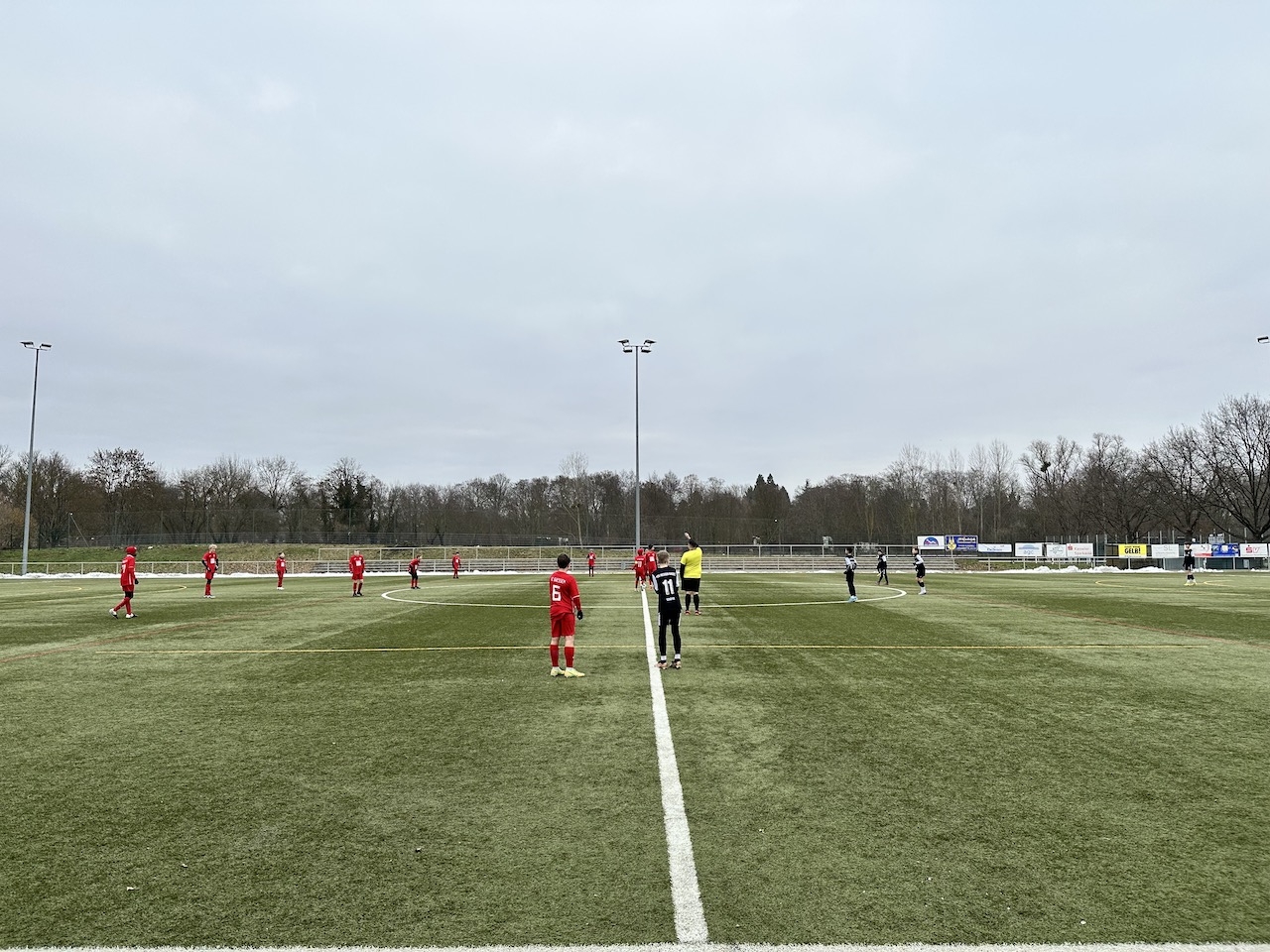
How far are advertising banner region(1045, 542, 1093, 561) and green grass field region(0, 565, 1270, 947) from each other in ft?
191

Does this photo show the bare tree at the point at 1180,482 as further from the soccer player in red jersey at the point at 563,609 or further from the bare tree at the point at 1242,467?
the soccer player in red jersey at the point at 563,609

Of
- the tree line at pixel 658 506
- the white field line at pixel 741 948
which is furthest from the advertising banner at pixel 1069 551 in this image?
the white field line at pixel 741 948

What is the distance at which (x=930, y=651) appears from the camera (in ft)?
44.0

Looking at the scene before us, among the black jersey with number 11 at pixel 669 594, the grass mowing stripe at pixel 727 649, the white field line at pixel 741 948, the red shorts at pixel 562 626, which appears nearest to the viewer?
the white field line at pixel 741 948

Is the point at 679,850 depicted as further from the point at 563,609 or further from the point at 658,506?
the point at 658,506

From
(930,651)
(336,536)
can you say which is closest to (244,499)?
(336,536)

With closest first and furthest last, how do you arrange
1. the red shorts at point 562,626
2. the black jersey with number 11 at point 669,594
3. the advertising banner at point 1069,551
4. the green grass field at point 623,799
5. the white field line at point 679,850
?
the white field line at point 679,850 → the green grass field at point 623,799 → the red shorts at point 562,626 → the black jersey with number 11 at point 669,594 → the advertising banner at point 1069,551

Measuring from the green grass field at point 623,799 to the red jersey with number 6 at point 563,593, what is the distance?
106 cm

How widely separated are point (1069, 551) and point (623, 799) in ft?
229

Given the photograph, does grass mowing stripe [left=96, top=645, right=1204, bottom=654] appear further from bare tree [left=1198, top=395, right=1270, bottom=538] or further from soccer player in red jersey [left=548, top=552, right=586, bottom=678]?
bare tree [left=1198, top=395, right=1270, bottom=538]

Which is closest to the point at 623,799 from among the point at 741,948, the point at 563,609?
the point at 741,948

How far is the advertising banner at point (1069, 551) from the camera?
64.4 meters

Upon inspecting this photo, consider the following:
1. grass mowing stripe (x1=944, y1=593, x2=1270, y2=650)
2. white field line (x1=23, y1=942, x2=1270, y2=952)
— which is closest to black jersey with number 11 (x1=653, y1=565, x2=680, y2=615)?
white field line (x1=23, y1=942, x2=1270, y2=952)

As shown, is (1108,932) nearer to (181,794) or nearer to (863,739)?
(863,739)
